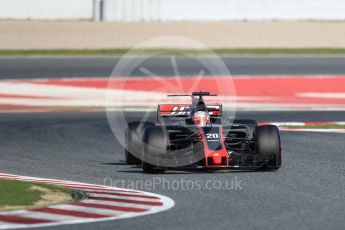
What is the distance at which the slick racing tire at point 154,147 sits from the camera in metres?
14.9

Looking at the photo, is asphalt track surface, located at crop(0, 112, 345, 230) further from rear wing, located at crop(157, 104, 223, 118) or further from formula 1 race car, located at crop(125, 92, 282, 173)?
rear wing, located at crop(157, 104, 223, 118)

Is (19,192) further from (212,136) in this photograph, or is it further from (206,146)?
(212,136)

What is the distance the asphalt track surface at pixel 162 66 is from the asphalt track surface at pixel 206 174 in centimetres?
963

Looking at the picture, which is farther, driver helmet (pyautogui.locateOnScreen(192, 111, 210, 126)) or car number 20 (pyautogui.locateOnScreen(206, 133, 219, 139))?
driver helmet (pyautogui.locateOnScreen(192, 111, 210, 126))

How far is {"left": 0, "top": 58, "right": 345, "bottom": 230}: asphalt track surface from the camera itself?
10.9m

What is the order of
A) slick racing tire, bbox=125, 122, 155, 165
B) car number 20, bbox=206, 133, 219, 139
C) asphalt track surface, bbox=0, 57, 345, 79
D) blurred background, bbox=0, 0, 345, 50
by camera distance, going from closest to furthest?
car number 20, bbox=206, 133, 219, 139 → slick racing tire, bbox=125, 122, 155, 165 → asphalt track surface, bbox=0, 57, 345, 79 → blurred background, bbox=0, 0, 345, 50

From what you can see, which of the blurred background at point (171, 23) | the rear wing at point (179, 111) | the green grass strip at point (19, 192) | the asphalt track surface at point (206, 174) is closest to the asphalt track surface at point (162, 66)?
the blurred background at point (171, 23)

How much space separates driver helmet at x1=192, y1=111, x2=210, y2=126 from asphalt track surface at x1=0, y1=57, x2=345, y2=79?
60.7 feet

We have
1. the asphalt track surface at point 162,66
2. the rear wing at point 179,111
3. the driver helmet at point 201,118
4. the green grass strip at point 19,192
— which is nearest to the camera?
the green grass strip at point 19,192

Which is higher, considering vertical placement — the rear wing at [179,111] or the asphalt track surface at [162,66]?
the asphalt track surface at [162,66]

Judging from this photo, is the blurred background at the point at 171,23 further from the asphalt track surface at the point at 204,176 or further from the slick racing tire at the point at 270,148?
the slick racing tire at the point at 270,148

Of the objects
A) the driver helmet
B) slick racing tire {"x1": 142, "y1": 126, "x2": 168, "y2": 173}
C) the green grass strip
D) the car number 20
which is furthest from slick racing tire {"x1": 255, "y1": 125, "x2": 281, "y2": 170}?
the green grass strip

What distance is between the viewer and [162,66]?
3803cm

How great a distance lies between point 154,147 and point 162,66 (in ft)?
76.4
